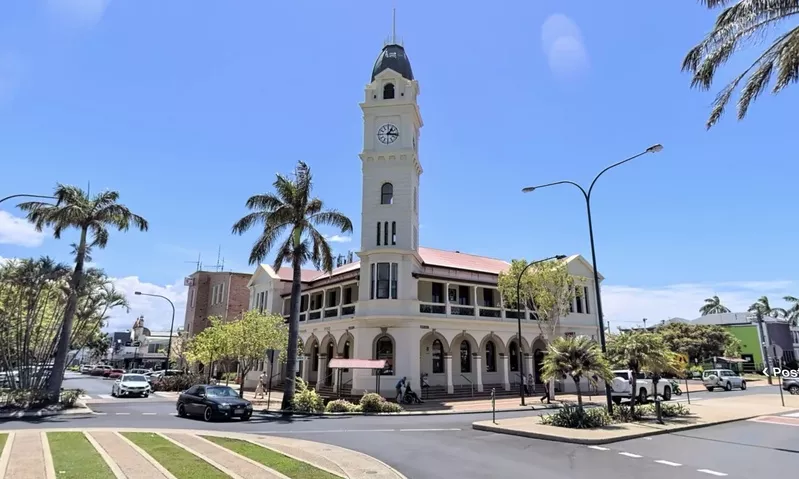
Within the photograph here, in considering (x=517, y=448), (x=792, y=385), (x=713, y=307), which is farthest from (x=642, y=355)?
(x=713, y=307)

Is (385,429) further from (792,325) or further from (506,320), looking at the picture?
(792,325)

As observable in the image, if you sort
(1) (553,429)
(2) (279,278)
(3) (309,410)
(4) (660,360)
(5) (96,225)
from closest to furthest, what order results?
(1) (553,429)
(4) (660,360)
(3) (309,410)
(5) (96,225)
(2) (279,278)

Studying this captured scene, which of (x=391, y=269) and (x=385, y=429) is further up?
(x=391, y=269)

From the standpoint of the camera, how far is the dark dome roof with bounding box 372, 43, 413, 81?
1382 inches

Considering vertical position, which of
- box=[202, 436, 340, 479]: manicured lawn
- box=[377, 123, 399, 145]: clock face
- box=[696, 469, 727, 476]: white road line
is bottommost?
box=[696, 469, 727, 476]: white road line

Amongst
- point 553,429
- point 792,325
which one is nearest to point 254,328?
point 553,429

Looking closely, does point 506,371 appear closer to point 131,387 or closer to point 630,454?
point 630,454

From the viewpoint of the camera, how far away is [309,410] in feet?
75.6

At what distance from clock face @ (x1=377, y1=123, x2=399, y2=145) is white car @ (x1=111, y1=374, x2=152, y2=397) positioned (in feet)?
76.4

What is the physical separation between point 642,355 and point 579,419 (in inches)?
159

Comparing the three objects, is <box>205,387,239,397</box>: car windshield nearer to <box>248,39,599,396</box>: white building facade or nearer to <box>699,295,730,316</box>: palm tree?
<box>248,39,599,396</box>: white building facade

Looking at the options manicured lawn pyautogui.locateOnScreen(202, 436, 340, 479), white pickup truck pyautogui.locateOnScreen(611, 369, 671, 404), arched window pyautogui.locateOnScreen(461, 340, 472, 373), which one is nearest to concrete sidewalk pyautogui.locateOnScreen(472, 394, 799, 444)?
white pickup truck pyautogui.locateOnScreen(611, 369, 671, 404)

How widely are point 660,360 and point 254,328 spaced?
72.9 ft

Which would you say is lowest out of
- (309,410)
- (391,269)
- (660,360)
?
(309,410)
